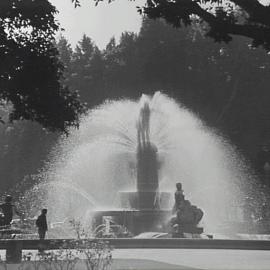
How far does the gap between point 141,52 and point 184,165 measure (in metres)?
11.9

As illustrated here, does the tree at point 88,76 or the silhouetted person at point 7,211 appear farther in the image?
the tree at point 88,76

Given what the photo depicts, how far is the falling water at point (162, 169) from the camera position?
122 ft

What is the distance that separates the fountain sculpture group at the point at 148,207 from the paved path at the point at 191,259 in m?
4.27

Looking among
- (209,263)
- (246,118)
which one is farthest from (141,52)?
(209,263)

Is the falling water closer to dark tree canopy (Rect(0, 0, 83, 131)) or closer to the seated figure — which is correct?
the seated figure

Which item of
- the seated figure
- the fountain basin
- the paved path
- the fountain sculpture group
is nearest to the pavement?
the paved path

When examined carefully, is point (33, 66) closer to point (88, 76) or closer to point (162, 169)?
point (162, 169)

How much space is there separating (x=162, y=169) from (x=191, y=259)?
20.2m

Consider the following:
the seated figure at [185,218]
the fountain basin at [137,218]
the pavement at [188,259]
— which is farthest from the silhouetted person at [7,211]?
the seated figure at [185,218]

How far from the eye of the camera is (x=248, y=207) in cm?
4025

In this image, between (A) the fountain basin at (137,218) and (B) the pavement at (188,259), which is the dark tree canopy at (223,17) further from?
(A) the fountain basin at (137,218)

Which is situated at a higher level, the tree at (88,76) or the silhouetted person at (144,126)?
the tree at (88,76)

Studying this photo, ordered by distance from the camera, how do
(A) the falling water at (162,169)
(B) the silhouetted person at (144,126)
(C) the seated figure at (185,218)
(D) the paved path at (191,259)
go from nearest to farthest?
(D) the paved path at (191,259)
(C) the seated figure at (185,218)
(B) the silhouetted person at (144,126)
(A) the falling water at (162,169)

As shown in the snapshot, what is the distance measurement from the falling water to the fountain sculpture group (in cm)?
553
